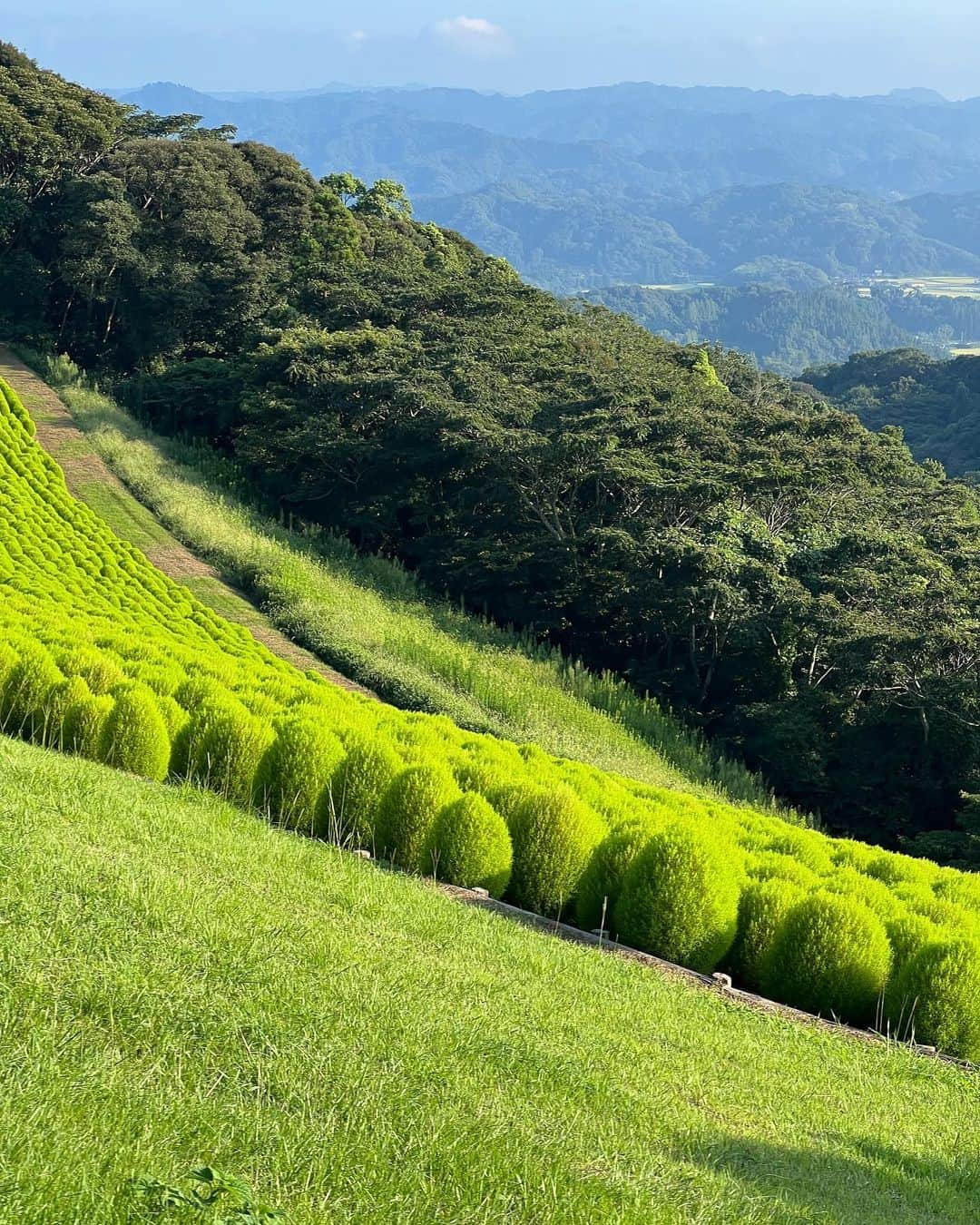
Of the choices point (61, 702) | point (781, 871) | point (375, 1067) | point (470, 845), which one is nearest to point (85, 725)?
point (61, 702)

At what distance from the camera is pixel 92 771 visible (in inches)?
357

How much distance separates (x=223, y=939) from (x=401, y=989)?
0.86 metres

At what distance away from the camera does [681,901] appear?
345 inches

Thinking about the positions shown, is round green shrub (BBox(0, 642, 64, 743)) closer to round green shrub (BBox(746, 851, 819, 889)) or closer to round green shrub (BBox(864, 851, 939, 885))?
round green shrub (BBox(746, 851, 819, 889))

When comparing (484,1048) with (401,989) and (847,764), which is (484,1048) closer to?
(401,989)

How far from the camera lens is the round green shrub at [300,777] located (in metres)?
9.84

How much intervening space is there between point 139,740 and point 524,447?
2468cm

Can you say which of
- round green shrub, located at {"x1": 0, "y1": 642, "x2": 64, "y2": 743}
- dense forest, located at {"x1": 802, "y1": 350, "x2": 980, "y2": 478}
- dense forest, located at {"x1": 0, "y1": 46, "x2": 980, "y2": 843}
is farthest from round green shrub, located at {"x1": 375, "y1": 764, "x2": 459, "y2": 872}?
dense forest, located at {"x1": 802, "y1": 350, "x2": 980, "y2": 478}

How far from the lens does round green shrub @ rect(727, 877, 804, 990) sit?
9039 mm

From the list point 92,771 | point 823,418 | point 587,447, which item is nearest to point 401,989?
point 92,771

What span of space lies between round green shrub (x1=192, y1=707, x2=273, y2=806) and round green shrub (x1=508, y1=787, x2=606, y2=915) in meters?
2.34

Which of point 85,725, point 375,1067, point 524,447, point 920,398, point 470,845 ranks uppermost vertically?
point 920,398

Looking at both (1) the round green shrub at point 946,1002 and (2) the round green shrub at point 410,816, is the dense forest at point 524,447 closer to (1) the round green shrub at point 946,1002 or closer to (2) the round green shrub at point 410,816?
(1) the round green shrub at point 946,1002

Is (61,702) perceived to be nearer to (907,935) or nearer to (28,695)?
(28,695)
